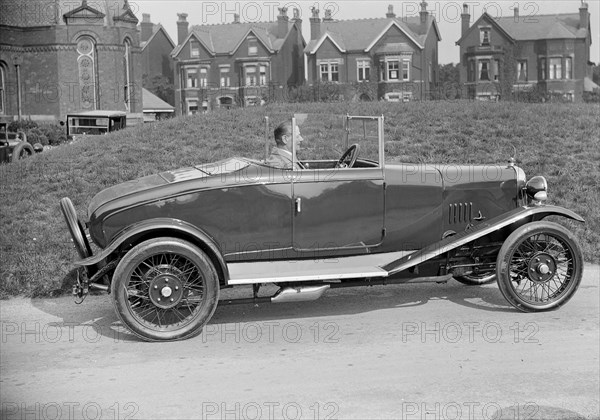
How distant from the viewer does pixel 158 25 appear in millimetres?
77750

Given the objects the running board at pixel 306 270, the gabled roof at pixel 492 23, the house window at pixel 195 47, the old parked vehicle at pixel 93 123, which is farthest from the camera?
the house window at pixel 195 47

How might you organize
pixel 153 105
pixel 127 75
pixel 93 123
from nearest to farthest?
1. pixel 93 123
2. pixel 127 75
3. pixel 153 105

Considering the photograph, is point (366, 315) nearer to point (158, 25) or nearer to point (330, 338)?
point (330, 338)

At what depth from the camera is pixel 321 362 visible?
5.82m

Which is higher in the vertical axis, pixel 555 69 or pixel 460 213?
pixel 555 69

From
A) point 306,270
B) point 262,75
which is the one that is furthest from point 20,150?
point 262,75

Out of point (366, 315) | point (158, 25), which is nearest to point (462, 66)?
point (158, 25)

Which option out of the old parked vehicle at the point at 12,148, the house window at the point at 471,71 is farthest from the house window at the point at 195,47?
the old parked vehicle at the point at 12,148

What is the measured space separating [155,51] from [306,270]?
246 ft

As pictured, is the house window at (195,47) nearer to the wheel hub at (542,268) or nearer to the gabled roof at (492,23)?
the gabled roof at (492,23)

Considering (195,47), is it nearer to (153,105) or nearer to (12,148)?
(153,105)

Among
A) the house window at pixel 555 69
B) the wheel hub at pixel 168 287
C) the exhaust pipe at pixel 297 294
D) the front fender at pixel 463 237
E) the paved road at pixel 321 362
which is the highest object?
the house window at pixel 555 69

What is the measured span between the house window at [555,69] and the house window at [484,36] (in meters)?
5.45

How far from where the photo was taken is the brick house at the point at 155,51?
254 ft
